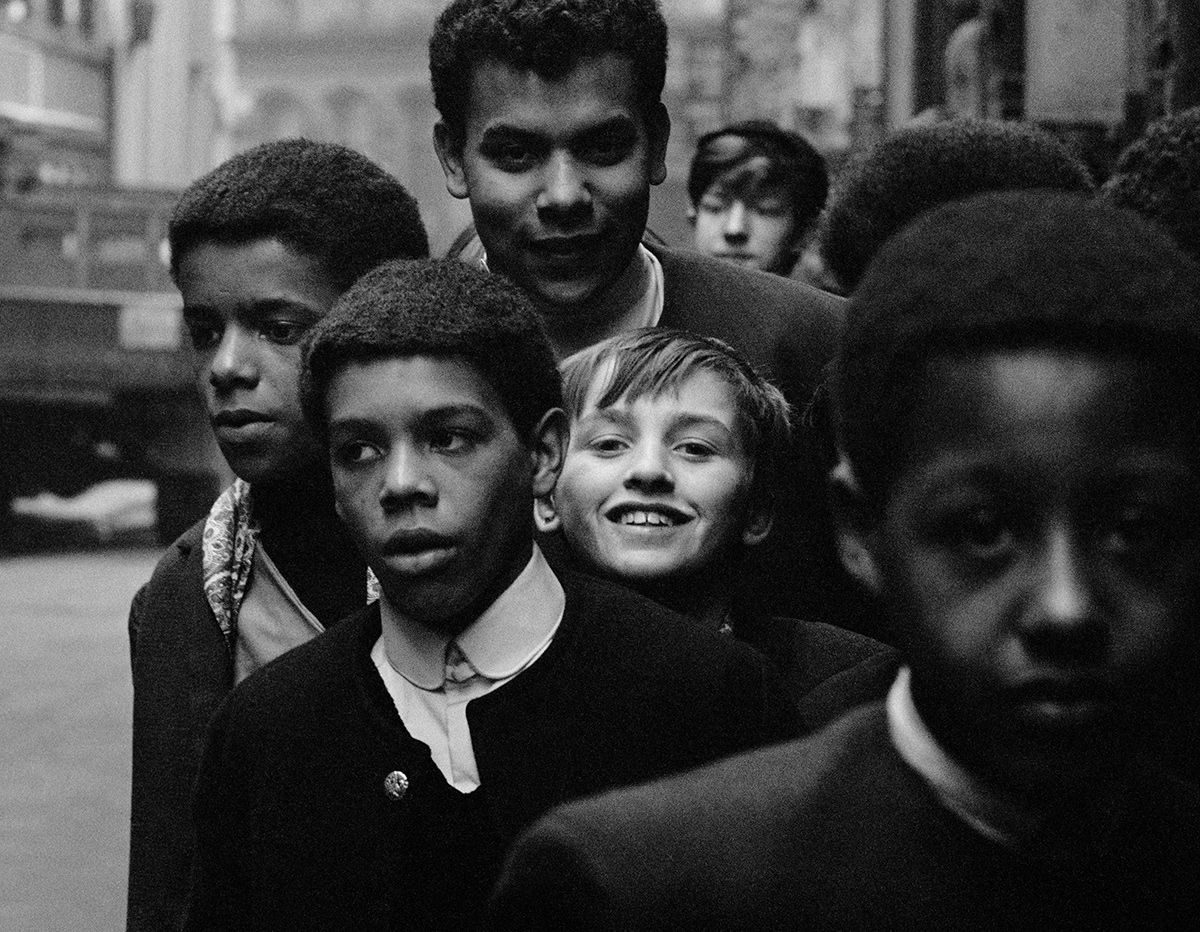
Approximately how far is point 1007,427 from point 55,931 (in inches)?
229

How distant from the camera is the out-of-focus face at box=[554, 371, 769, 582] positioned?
115 inches

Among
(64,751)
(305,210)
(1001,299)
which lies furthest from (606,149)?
(64,751)

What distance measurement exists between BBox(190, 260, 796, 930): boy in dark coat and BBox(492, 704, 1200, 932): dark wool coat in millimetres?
716

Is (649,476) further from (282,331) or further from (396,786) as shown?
(396,786)

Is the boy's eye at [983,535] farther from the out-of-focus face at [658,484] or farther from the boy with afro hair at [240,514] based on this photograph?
the boy with afro hair at [240,514]

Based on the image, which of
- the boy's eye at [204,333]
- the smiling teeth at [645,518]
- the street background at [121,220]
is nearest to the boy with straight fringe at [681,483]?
the smiling teeth at [645,518]

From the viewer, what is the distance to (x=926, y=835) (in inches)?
62.1

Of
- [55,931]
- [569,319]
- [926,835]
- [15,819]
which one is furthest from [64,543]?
[926,835]

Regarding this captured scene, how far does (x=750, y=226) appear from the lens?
598 cm

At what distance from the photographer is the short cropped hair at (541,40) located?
10.5 feet

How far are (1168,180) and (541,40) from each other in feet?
3.43

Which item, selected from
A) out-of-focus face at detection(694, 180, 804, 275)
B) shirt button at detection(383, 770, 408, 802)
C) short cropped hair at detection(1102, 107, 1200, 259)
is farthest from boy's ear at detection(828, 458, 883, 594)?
out-of-focus face at detection(694, 180, 804, 275)

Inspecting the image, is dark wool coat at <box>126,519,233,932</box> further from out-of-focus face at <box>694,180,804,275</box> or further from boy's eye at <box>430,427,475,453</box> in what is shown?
out-of-focus face at <box>694,180,804,275</box>

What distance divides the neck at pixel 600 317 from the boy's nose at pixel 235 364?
0.50 metres
